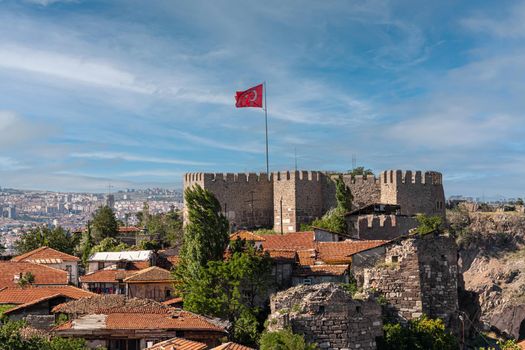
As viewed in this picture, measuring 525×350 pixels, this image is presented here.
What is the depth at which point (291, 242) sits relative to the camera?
3023 centimetres

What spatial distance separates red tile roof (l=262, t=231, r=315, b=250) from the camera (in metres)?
29.3

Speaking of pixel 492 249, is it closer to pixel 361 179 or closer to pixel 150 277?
pixel 361 179

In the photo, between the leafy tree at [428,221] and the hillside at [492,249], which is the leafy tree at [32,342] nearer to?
the leafy tree at [428,221]

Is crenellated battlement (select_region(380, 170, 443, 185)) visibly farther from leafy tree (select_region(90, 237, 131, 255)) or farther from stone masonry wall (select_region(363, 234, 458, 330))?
stone masonry wall (select_region(363, 234, 458, 330))

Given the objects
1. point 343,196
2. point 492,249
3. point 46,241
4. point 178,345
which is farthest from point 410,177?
point 178,345

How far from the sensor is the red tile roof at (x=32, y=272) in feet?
95.0

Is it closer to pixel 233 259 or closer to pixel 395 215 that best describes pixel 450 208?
pixel 395 215

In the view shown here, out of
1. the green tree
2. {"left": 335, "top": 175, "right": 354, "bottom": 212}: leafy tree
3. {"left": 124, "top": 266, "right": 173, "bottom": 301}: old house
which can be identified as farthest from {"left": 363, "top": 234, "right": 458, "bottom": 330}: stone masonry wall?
the green tree

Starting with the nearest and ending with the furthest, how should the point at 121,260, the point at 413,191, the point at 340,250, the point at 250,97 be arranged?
the point at 340,250 < the point at 121,260 < the point at 413,191 < the point at 250,97

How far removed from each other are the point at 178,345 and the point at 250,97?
28.3m

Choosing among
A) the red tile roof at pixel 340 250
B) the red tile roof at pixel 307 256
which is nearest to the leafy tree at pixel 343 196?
the red tile roof at pixel 340 250

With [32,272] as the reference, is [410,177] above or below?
above

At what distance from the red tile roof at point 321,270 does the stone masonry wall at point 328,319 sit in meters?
5.43

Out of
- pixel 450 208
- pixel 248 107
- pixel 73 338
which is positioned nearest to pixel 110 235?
pixel 248 107
